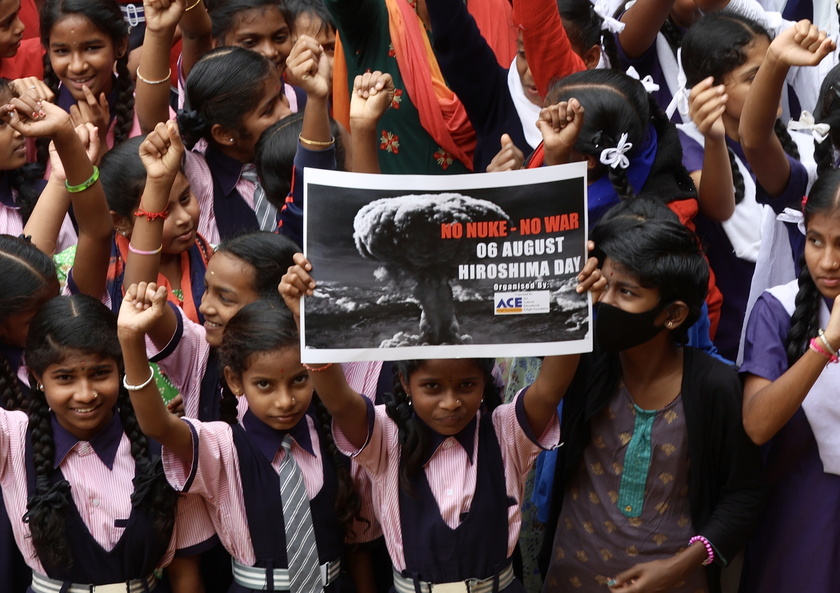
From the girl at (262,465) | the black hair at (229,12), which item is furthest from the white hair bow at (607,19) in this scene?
the girl at (262,465)

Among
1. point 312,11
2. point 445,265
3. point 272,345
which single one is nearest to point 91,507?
point 272,345

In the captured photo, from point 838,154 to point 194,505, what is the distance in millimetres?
2208

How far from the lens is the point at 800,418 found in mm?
3105

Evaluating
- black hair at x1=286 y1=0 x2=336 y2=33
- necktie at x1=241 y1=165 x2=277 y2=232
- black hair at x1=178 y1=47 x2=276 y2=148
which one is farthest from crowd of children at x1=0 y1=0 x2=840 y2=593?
black hair at x1=286 y1=0 x2=336 y2=33

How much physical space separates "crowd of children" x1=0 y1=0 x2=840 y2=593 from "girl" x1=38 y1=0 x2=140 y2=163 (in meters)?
0.55

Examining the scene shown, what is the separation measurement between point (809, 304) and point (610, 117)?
2.53 ft

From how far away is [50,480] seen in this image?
9.94 feet

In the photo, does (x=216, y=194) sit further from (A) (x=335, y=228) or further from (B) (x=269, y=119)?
(A) (x=335, y=228)

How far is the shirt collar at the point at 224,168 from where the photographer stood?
4035 mm

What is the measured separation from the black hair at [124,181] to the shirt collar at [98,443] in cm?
88

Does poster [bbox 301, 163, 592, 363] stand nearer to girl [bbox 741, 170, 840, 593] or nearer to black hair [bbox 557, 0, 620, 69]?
girl [bbox 741, 170, 840, 593]

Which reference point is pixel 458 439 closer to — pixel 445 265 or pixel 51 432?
pixel 445 265

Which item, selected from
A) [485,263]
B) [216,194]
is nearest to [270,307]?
[485,263]

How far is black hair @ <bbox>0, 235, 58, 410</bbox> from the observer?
130 inches
